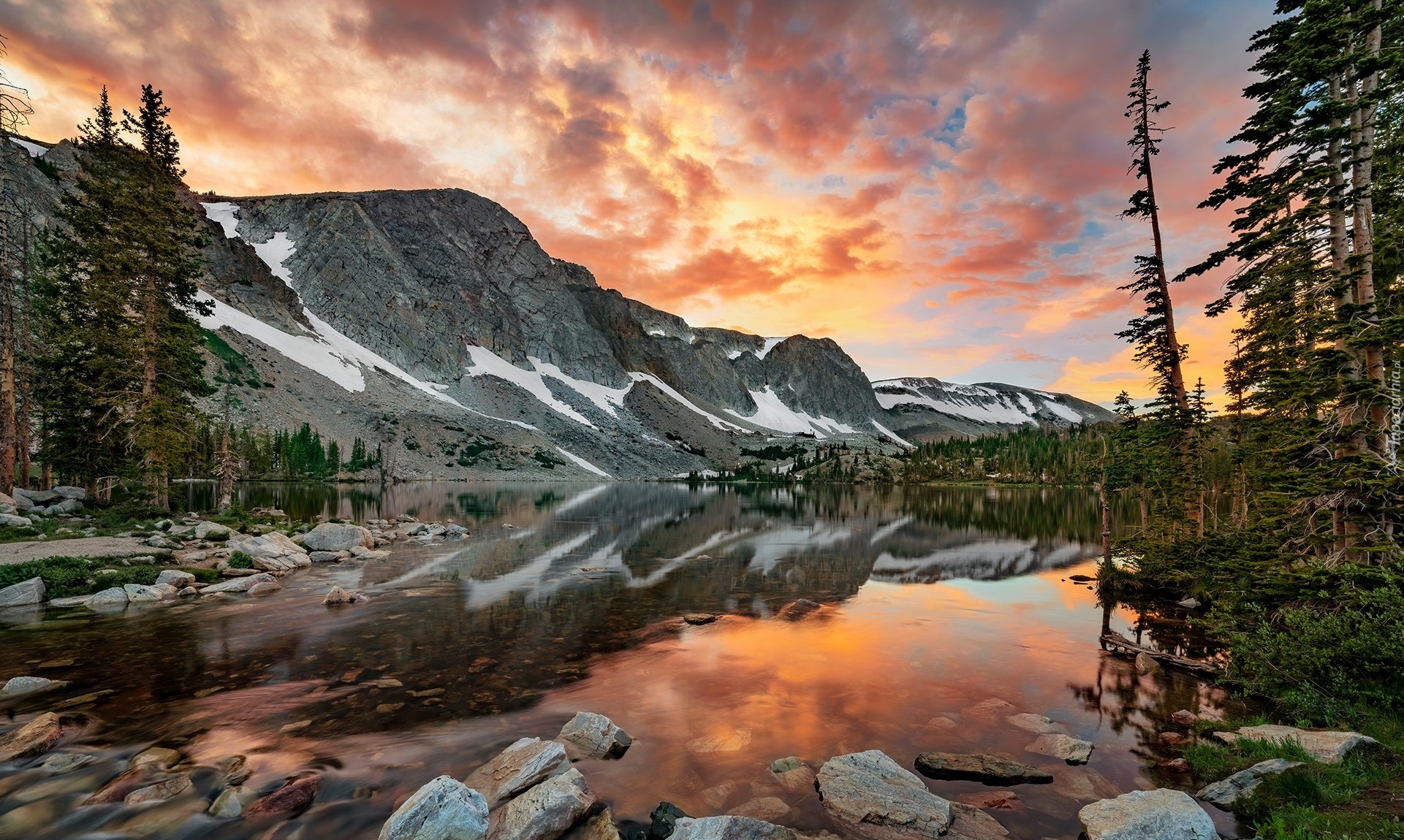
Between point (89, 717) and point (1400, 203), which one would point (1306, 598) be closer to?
point (1400, 203)

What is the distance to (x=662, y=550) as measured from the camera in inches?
1620

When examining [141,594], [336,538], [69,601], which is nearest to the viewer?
[69,601]

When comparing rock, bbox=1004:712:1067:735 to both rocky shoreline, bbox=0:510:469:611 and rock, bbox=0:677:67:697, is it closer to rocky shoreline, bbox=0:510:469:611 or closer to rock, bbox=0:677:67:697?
rock, bbox=0:677:67:697

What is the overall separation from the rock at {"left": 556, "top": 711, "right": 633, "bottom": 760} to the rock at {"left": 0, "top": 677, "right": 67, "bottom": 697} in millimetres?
12114

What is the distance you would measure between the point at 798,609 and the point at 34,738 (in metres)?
21.3

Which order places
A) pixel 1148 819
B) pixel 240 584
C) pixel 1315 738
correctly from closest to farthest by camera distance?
1. pixel 1148 819
2. pixel 1315 738
3. pixel 240 584

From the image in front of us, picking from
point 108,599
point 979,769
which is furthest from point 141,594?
point 979,769

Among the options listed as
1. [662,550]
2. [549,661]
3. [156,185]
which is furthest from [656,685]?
[156,185]

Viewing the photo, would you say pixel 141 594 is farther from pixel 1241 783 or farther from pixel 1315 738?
pixel 1315 738

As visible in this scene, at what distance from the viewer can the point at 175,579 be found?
22.5 metres

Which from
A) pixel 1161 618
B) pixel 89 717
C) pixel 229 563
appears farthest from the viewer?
pixel 229 563

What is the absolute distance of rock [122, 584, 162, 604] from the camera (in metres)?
20.7

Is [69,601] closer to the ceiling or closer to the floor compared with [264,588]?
closer to the ceiling

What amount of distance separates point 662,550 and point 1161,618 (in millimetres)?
28203
